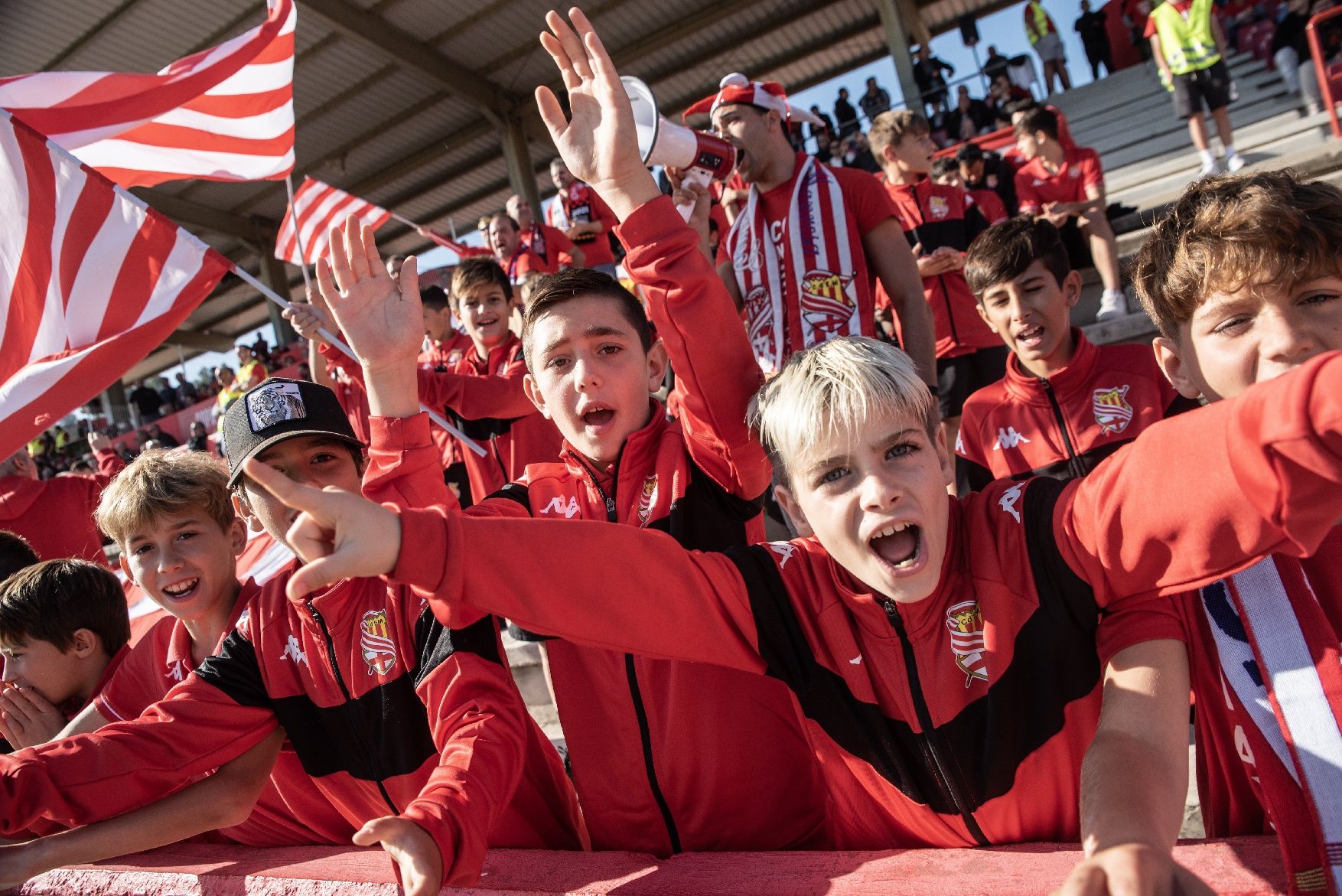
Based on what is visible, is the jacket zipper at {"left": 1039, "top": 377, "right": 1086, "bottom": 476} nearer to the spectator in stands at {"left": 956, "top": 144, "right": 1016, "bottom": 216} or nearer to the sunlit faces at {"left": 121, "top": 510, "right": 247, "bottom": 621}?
the sunlit faces at {"left": 121, "top": 510, "right": 247, "bottom": 621}

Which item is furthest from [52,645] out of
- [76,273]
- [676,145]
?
[676,145]

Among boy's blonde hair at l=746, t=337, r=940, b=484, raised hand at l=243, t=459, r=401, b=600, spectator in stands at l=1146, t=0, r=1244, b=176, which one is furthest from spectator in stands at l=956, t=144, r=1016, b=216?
raised hand at l=243, t=459, r=401, b=600

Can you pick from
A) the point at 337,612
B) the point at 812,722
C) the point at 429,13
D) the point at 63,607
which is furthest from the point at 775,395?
the point at 429,13

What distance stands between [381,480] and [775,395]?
2.94 ft

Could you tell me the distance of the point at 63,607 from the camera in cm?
264

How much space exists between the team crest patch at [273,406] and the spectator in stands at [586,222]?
627 cm

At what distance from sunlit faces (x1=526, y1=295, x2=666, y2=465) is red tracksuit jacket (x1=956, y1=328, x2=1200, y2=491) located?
1387mm

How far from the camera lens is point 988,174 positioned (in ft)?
20.7

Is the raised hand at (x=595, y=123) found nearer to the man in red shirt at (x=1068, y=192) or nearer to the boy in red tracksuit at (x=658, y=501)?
the boy in red tracksuit at (x=658, y=501)

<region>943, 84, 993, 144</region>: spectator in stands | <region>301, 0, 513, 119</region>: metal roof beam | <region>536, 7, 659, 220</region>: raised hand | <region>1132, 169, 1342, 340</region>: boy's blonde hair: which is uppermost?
<region>301, 0, 513, 119</region>: metal roof beam

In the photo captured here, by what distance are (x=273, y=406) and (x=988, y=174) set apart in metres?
5.42

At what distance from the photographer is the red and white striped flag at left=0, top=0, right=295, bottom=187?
380 cm

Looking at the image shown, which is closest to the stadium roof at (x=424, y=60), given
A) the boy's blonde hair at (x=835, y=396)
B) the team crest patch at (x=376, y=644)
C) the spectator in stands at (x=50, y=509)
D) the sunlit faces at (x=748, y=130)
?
the spectator in stands at (x=50, y=509)

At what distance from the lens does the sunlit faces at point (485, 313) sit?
4.58 metres
